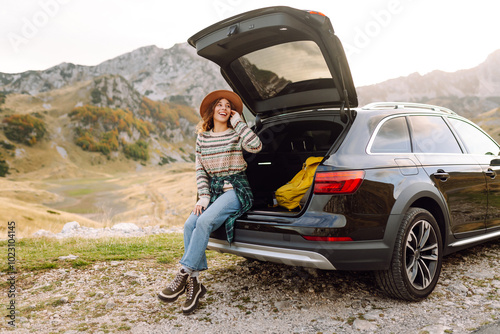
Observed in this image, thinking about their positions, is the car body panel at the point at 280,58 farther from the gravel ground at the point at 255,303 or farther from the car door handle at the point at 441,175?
the gravel ground at the point at 255,303

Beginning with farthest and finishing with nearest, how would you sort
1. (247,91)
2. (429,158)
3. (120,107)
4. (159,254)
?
(120,107)
(159,254)
(247,91)
(429,158)

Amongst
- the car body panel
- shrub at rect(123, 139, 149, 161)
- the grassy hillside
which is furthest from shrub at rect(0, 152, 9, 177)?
the car body panel

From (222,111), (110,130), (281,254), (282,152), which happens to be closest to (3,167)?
(110,130)

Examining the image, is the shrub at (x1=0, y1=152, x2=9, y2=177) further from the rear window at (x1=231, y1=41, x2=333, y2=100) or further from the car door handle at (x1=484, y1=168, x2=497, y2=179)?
the car door handle at (x1=484, y1=168, x2=497, y2=179)

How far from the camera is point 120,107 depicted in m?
135

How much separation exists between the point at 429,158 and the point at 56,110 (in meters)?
143

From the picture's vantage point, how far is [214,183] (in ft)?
11.8

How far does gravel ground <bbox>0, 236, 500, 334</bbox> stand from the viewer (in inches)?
107

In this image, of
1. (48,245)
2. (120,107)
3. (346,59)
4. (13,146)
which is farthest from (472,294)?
(120,107)

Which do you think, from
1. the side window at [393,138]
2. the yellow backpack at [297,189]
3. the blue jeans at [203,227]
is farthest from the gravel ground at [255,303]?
the side window at [393,138]

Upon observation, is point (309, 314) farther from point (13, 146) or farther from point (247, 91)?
point (13, 146)

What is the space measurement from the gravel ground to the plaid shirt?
679 millimetres

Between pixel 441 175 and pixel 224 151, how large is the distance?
2053 mm

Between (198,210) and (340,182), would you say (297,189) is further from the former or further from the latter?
(198,210)
